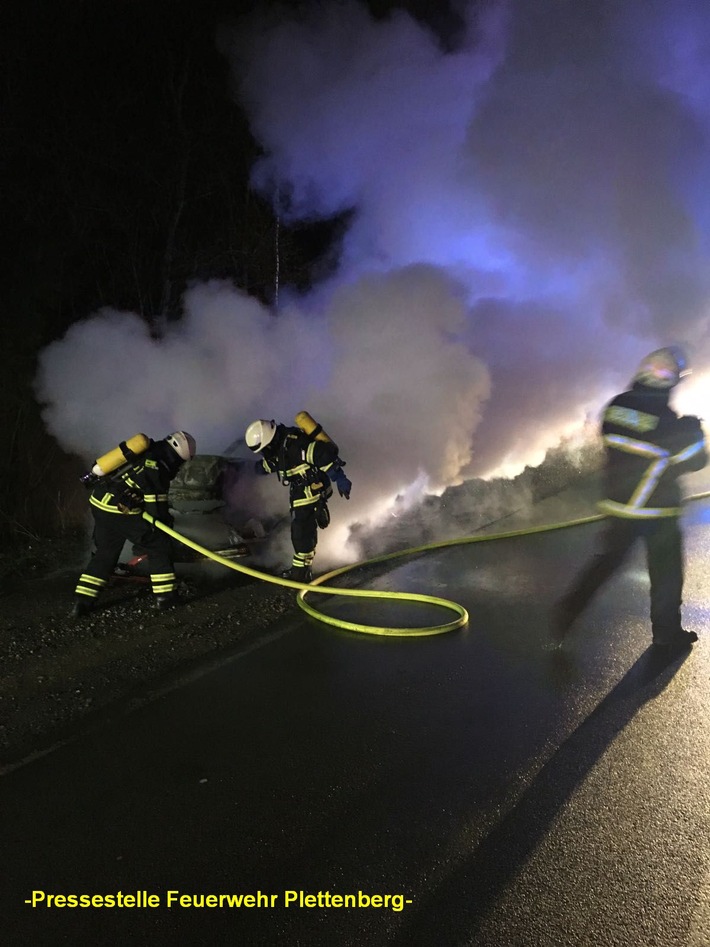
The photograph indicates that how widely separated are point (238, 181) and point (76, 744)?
9.16 meters

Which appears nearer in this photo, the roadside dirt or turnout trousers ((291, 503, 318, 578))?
the roadside dirt

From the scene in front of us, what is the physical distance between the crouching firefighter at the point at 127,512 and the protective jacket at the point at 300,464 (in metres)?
0.97

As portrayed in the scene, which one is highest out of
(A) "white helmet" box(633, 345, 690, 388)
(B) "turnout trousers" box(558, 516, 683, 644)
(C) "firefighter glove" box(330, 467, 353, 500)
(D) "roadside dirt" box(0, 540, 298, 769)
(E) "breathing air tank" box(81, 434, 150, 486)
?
(A) "white helmet" box(633, 345, 690, 388)

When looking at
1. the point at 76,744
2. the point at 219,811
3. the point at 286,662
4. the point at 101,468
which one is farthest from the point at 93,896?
the point at 101,468

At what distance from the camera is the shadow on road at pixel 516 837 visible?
6.93 ft

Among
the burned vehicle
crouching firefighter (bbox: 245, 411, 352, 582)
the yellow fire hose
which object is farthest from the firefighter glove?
the burned vehicle

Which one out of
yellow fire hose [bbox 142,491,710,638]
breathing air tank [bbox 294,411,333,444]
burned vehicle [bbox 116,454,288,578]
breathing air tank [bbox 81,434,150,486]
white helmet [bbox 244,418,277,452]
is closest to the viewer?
yellow fire hose [bbox 142,491,710,638]

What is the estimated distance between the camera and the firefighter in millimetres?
3920

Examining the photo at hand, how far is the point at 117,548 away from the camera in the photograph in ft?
16.8

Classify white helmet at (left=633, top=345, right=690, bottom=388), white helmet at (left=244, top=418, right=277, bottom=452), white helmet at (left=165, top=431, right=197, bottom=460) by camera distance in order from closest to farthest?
white helmet at (left=633, top=345, right=690, bottom=388) → white helmet at (left=165, top=431, right=197, bottom=460) → white helmet at (left=244, top=418, right=277, bottom=452)

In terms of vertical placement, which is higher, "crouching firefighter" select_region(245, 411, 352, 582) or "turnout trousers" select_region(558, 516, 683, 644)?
"crouching firefighter" select_region(245, 411, 352, 582)

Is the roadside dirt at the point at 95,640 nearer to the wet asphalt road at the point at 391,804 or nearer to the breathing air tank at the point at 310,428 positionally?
the wet asphalt road at the point at 391,804

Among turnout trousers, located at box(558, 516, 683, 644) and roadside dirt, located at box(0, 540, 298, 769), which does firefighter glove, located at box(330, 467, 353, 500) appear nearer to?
roadside dirt, located at box(0, 540, 298, 769)

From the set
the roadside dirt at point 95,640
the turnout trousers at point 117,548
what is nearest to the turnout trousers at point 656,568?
the roadside dirt at point 95,640
